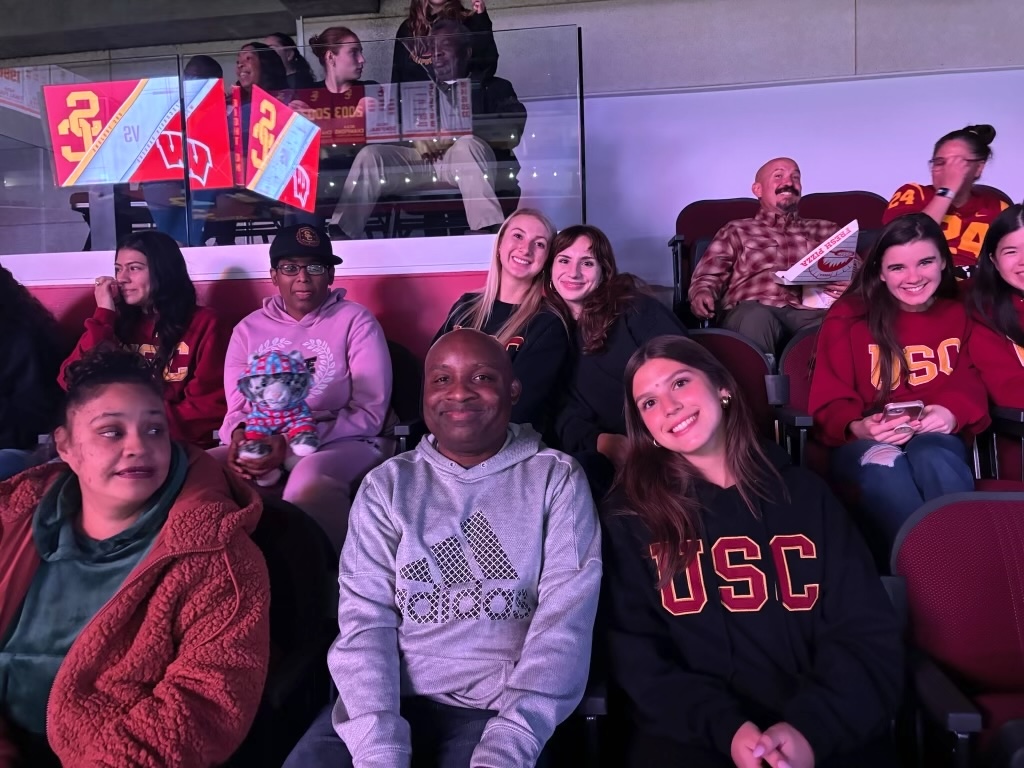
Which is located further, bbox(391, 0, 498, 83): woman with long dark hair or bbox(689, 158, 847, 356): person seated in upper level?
bbox(391, 0, 498, 83): woman with long dark hair

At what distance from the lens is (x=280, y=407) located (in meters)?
2.39

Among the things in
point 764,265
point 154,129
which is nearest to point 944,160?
point 764,265

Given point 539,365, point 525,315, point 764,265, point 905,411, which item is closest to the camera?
point 905,411

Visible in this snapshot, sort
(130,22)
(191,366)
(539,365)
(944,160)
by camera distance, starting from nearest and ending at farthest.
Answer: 1. (539,365)
2. (191,366)
3. (944,160)
4. (130,22)

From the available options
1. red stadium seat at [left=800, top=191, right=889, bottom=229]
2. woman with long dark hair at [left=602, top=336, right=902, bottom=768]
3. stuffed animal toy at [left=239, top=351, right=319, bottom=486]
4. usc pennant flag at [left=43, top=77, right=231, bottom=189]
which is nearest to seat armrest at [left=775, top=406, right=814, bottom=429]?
woman with long dark hair at [left=602, top=336, right=902, bottom=768]

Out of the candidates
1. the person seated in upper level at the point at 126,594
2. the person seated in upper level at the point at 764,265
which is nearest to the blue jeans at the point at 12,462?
the person seated in upper level at the point at 126,594

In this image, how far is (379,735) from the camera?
1359 mm

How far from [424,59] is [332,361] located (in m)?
1.62

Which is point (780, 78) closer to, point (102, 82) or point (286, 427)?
point (102, 82)

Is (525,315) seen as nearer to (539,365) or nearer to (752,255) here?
(539,365)

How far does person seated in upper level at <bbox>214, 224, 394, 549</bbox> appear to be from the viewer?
2.49m

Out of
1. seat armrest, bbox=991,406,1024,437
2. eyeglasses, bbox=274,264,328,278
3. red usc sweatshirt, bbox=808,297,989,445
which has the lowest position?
seat armrest, bbox=991,406,1024,437

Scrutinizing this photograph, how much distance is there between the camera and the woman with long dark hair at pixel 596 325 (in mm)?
2541

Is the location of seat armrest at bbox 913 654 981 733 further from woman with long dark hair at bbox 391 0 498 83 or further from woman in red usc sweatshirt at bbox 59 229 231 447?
woman with long dark hair at bbox 391 0 498 83
